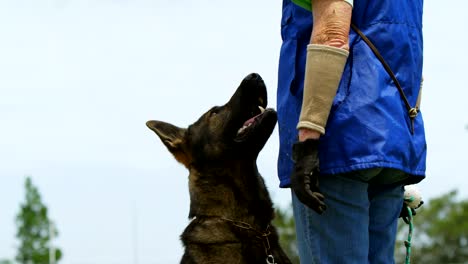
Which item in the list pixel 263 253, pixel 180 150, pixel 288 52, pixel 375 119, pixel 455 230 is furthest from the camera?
pixel 455 230

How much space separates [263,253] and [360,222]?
6.72 ft

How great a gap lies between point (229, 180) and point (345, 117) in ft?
9.13

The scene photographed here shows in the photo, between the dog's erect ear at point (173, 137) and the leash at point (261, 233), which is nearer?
the leash at point (261, 233)

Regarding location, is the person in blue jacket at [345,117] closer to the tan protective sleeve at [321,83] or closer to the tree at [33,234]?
the tan protective sleeve at [321,83]

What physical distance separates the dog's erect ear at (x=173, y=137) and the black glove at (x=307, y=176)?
3.27 m

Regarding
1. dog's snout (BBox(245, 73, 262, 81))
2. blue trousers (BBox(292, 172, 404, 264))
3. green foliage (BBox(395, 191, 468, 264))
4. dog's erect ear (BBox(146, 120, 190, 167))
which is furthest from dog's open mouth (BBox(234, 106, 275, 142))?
green foliage (BBox(395, 191, 468, 264))

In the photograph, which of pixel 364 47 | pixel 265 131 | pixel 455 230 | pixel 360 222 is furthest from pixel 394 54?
pixel 455 230

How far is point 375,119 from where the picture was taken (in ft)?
10.8

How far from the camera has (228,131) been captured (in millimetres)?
6516

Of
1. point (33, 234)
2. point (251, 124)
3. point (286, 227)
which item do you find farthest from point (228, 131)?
point (33, 234)

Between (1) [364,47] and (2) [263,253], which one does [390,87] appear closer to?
(1) [364,47]

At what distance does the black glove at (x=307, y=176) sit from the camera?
10.7ft

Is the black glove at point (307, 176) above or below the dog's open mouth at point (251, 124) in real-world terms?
below

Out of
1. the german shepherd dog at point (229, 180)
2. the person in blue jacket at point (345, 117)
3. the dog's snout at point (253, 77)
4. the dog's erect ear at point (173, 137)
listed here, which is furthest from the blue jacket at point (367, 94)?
the dog's erect ear at point (173, 137)
